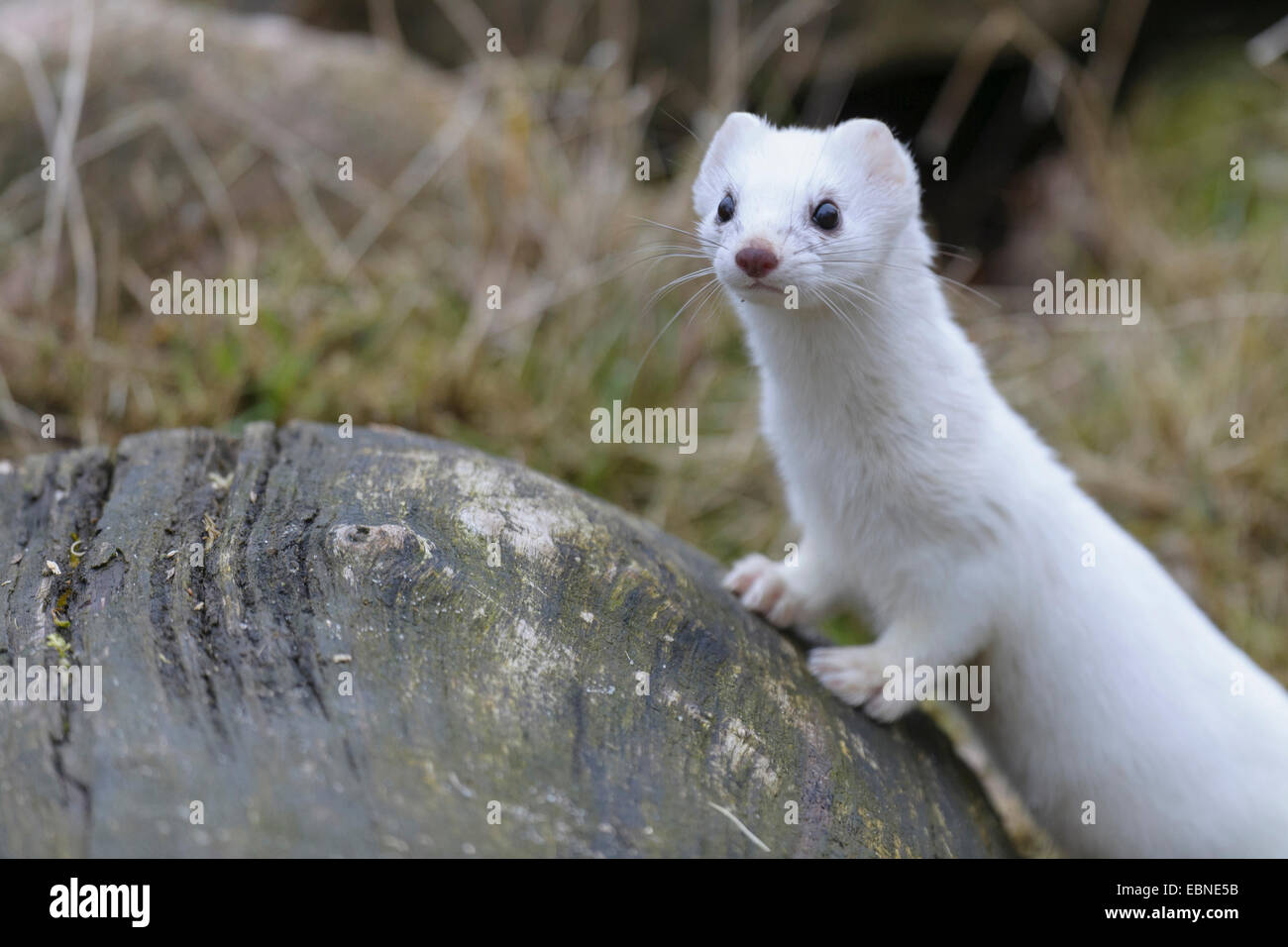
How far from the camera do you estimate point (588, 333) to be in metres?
5.17

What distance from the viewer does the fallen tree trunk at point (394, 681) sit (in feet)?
5.87

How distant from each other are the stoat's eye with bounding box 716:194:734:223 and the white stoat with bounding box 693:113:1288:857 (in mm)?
10

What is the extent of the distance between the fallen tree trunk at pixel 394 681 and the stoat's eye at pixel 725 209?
817 millimetres

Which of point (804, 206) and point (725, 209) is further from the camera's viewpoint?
point (725, 209)

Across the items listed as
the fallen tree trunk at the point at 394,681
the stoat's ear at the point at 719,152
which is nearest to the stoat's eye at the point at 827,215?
the stoat's ear at the point at 719,152

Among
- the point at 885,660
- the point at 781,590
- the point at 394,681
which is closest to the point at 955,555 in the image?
the point at 885,660

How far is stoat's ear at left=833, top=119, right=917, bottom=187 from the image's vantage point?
2.76 m

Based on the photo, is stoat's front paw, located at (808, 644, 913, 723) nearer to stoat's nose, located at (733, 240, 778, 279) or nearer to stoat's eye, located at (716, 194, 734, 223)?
stoat's nose, located at (733, 240, 778, 279)

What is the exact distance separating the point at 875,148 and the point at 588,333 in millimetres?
2545

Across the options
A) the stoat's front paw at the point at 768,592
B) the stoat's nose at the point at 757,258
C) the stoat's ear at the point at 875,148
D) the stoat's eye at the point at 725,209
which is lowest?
the stoat's front paw at the point at 768,592

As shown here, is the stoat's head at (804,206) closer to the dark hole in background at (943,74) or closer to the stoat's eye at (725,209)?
the stoat's eye at (725,209)

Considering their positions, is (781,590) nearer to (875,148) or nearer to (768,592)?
(768,592)

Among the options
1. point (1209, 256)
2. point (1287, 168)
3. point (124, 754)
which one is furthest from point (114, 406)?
point (1287, 168)

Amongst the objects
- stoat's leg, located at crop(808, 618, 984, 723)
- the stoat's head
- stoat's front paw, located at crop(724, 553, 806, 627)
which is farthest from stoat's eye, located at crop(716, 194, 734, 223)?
stoat's leg, located at crop(808, 618, 984, 723)
